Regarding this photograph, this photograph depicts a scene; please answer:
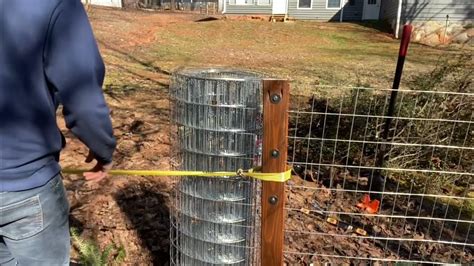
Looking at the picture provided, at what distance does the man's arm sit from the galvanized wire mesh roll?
65 centimetres

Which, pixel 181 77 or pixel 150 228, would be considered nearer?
pixel 181 77

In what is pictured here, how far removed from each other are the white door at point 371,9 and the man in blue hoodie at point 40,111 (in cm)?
2449

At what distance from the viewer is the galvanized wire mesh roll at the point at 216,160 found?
211 cm

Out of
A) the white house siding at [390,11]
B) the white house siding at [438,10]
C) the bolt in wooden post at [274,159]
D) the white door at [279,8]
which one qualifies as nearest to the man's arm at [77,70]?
the bolt in wooden post at [274,159]

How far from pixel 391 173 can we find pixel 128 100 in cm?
373

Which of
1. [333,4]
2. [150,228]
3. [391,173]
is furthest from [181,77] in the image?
[333,4]

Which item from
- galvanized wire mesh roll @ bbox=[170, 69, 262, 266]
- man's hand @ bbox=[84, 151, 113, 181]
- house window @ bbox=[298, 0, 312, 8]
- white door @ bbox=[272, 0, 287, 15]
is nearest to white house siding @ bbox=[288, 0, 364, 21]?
house window @ bbox=[298, 0, 312, 8]

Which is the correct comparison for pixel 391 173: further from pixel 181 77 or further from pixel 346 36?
pixel 346 36

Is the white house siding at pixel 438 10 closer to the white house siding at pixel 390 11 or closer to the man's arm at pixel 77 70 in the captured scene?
the white house siding at pixel 390 11

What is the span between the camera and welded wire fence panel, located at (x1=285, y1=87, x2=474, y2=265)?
313 cm

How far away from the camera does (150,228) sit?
10.6 feet

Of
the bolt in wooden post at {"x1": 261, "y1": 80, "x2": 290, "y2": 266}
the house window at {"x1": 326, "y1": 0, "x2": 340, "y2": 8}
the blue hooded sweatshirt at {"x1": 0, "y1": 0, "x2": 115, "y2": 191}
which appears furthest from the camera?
the house window at {"x1": 326, "y1": 0, "x2": 340, "y2": 8}

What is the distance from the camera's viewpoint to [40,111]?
57.6 inches

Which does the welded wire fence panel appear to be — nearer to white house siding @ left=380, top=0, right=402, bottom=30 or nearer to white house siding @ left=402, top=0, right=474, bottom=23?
white house siding @ left=402, top=0, right=474, bottom=23
